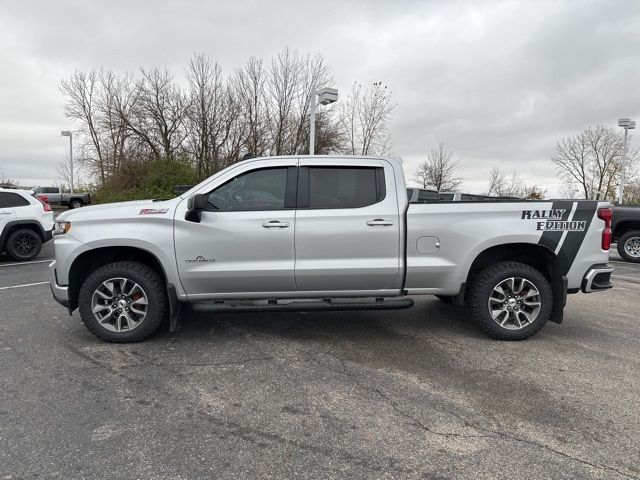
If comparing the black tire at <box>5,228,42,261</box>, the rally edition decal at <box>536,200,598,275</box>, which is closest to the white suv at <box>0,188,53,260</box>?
the black tire at <box>5,228,42,261</box>

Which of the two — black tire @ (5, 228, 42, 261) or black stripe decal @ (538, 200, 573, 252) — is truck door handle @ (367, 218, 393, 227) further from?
black tire @ (5, 228, 42, 261)

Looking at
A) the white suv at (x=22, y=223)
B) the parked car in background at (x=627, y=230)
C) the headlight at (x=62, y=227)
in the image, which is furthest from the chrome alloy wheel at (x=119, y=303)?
the parked car in background at (x=627, y=230)

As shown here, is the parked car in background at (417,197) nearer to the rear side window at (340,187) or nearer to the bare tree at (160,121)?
the rear side window at (340,187)

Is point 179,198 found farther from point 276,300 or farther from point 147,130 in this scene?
point 147,130

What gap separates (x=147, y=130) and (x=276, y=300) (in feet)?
80.1

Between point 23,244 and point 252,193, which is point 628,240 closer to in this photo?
point 252,193

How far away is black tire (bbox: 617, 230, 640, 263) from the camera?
447 inches

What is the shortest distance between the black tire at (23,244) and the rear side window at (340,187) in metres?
8.87

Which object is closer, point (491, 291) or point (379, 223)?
point (379, 223)

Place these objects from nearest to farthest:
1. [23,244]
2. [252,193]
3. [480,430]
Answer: [480,430] < [252,193] < [23,244]

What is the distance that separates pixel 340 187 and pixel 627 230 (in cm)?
1053

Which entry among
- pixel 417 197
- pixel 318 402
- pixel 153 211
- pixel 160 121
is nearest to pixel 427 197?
pixel 417 197

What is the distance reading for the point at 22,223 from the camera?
33.4 ft

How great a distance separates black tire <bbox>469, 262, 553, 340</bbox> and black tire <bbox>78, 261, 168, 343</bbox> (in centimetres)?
323
